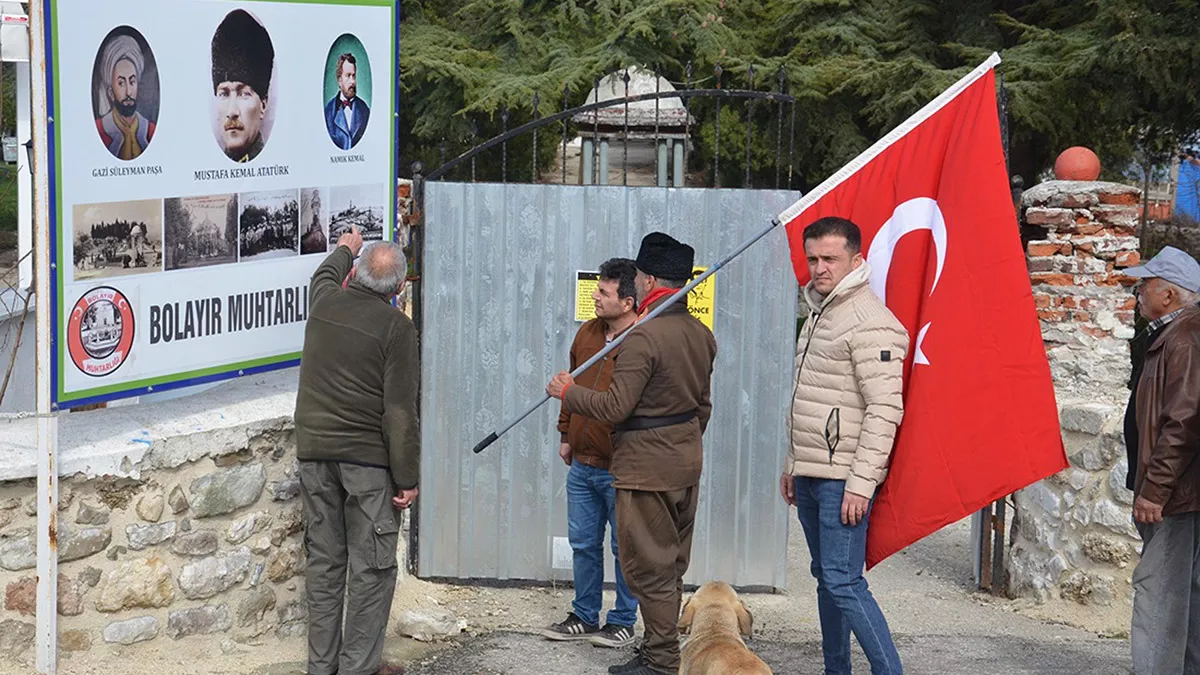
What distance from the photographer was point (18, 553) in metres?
4.72

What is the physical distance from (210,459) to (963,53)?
8.73 meters

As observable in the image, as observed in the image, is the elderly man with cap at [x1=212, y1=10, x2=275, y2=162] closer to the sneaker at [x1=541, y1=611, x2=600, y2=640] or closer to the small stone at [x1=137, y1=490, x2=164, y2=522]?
the small stone at [x1=137, y1=490, x2=164, y2=522]

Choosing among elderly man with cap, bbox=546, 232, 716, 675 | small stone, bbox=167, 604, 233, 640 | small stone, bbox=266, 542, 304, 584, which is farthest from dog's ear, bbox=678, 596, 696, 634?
small stone, bbox=167, 604, 233, 640

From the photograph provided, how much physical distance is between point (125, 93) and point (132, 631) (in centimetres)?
209

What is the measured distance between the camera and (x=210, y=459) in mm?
5270

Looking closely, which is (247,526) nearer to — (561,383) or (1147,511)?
(561,383)

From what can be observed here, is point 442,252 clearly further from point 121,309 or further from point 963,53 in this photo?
point 963,53

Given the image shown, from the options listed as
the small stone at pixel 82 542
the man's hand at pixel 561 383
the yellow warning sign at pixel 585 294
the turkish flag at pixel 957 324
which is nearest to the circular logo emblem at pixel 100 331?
the small stone at pixel 82 542

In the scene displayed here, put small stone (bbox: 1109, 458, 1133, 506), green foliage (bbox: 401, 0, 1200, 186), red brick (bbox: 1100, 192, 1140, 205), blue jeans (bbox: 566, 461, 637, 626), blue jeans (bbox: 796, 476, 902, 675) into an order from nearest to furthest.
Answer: blue jeans (bbox: 796, 476, 902, 675)
blue jeans (bbox: 566, 461, 637, 626)
small stone (bbox: 1109, 458, 1133, 506)
red brick (bbox: 1100, 192, 1140, 205)
green foliage (bbox: 401, 0, 1200, 186)

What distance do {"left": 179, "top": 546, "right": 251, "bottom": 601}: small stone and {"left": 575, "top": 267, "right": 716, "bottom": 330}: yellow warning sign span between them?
2.17 meters

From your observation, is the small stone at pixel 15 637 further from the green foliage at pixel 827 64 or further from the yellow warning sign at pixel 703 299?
the green foliage at pixel 827 64

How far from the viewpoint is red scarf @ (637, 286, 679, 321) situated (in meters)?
5.57

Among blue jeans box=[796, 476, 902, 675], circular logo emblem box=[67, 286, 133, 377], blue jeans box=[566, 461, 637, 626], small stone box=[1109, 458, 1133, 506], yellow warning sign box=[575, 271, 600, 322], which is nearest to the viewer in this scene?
circular logo emblem box=[67, 286, 133, 377]

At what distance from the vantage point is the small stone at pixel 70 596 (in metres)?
4.85
